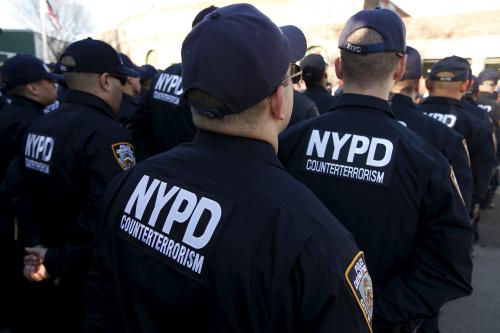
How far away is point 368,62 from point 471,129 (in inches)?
91.3

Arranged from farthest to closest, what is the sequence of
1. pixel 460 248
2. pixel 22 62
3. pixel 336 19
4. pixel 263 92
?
pixel 336 19 < pixel 22 62 < pixel 460 248 < pixel 263 92

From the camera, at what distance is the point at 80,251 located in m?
1.98

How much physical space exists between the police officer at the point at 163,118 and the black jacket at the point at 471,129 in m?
2.11

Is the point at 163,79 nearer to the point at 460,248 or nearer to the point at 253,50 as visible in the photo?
the point at 253,50

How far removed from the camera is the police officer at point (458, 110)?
3.25 m

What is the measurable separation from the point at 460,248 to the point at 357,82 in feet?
2.72

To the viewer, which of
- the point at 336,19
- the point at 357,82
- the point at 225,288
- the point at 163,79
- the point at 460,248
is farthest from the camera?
the point at 336,19

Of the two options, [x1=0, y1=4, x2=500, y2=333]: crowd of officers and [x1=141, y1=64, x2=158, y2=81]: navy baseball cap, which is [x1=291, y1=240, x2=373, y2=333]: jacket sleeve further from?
[x1=141, y1=64, x2=158, y2=81]: navy baseball cap

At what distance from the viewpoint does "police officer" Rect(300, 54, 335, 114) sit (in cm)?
419

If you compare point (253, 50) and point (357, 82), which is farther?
point (357, 82)

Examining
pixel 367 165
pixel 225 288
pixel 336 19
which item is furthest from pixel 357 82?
pixel 336 19

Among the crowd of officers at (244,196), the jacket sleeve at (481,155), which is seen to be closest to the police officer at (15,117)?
the crowd of officers at (244,196)

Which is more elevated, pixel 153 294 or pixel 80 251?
pixel 153 294

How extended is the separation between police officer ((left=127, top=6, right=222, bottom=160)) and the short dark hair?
1.31 meters
